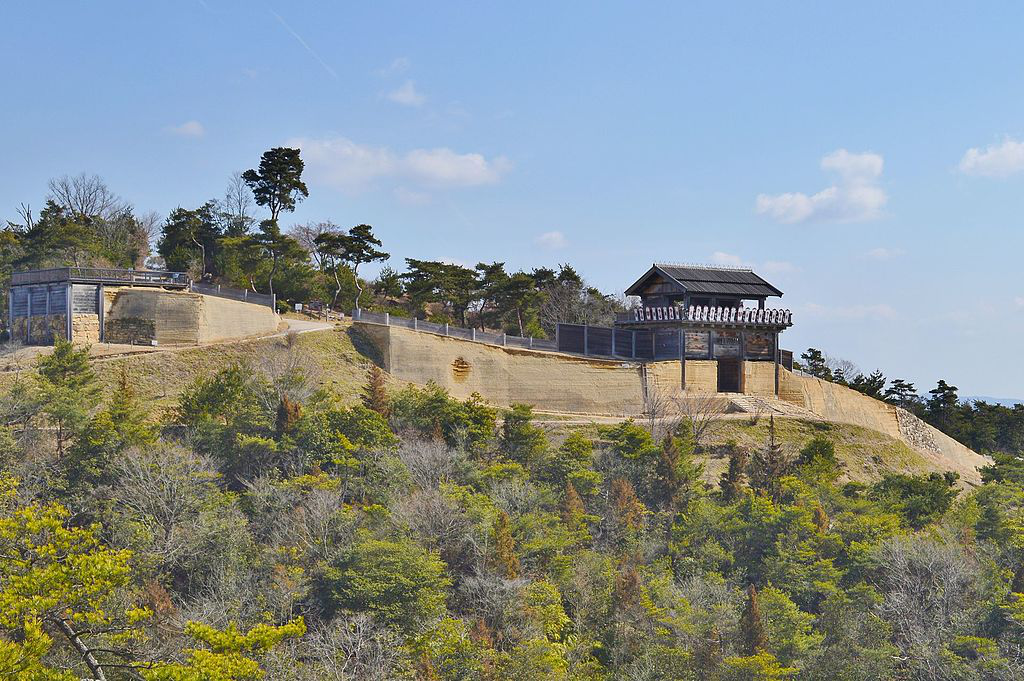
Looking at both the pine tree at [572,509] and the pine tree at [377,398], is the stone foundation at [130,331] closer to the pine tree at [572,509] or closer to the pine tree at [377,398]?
the pine tree at [377,398]

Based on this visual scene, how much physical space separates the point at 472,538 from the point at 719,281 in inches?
949

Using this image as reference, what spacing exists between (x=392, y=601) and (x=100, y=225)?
42202 mm

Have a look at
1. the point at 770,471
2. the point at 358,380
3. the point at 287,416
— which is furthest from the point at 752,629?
the point at 358,380

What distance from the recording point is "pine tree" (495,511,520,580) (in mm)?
30750

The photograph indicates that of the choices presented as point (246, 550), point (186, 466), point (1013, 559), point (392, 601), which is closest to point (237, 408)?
point (186, 466)

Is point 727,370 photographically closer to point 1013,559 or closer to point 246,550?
point 1013,559

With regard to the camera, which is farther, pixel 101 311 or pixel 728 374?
pixel 728 374

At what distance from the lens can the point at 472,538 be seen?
3189cm

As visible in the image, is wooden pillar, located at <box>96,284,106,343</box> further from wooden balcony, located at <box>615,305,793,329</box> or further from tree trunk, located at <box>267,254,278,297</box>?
wooden balcony, located at <box>615,305,793,329</box>

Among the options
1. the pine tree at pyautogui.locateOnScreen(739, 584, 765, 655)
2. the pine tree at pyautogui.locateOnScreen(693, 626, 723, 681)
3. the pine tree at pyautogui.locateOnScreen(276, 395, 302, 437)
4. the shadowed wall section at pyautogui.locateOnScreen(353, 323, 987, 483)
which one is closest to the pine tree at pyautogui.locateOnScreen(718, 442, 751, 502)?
the shadowed wall section at pyautogui.locateOnScreen(353, 323, 987, 483)

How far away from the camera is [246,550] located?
1199 inches

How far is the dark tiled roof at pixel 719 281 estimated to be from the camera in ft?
162

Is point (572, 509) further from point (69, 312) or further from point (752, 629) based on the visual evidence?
point (69, 312)

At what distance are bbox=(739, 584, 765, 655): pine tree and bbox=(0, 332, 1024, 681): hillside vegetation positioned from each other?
7cm
